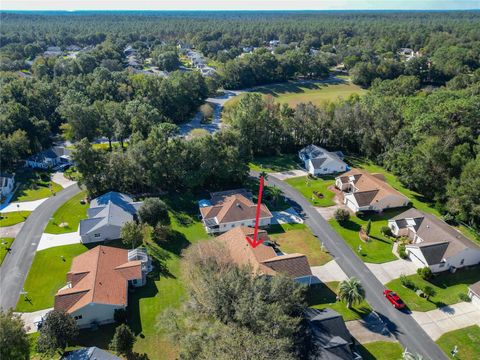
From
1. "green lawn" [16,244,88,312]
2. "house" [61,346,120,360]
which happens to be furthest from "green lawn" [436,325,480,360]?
"green lawn" [16,244,88,312]

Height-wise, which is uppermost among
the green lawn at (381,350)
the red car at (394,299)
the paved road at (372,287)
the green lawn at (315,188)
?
the red car at (394,299)

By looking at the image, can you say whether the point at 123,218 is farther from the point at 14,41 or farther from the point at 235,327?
the point at 14,41

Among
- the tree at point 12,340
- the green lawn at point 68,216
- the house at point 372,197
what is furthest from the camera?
the house at point 372,197

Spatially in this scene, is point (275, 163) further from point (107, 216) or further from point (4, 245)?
point (4, 245)

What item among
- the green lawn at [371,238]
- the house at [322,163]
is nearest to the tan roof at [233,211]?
the green lawn at [371,238]

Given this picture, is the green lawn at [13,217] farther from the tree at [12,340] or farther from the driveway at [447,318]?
the driveway at [447,318]

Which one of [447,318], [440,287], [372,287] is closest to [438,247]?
[440,287]
